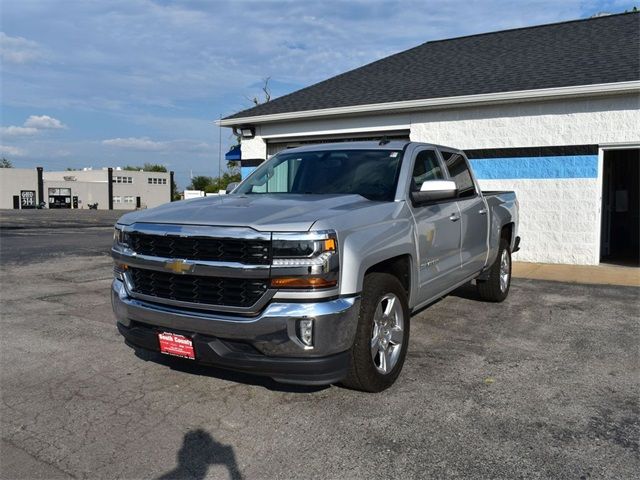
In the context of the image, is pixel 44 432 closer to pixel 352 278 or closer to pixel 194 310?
pixel 194 310

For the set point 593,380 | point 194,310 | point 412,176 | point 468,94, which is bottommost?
point 593,380

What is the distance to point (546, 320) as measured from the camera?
6.35 meters

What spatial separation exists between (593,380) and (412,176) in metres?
2.25

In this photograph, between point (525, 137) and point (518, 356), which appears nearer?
point (518, 356)

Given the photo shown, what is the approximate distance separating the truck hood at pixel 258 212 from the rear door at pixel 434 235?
70 cm

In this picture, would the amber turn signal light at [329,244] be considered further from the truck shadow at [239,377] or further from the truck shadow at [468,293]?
the truck shadow at [468,293]

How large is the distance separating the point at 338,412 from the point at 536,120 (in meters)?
8.79

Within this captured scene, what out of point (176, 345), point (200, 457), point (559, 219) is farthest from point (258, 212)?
point (559, 219)

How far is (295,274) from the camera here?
333 centimetres

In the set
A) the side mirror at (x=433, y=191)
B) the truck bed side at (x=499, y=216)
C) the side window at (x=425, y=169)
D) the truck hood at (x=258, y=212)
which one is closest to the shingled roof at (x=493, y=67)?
the truck bed side at (x=499, y=216)

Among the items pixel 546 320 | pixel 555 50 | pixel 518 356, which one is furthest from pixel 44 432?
pixel 555 50

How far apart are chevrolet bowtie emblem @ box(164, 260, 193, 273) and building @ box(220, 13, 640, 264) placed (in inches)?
342

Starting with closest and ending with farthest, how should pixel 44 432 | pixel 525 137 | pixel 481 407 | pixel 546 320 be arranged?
pixel 44 432 → pixel 481 407 → pixel 546 320 → pixel 525 137

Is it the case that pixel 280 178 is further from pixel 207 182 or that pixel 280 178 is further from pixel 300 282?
pixel 207 182
